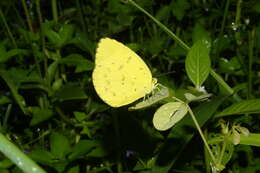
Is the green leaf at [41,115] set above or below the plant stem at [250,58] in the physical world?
below

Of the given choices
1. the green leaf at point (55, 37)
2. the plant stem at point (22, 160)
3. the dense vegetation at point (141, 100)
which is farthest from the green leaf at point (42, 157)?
the plant stem at point (22, 160)

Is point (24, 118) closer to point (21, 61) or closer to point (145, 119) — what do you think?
point (21, 61)

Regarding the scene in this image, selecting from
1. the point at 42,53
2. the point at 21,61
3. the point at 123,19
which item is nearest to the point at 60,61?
the point at 42,53

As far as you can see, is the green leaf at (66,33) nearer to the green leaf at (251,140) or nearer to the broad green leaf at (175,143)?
the broad green leaf at (175,143)

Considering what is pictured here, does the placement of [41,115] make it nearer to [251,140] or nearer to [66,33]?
[66,33]

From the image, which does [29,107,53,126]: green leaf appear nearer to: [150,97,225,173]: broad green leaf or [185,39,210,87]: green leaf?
[150,97,225,173]: broad green leaf

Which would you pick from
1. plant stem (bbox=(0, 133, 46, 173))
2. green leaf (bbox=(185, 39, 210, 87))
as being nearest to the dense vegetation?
green leaf (bbox=(185, 39, 210, 87))
